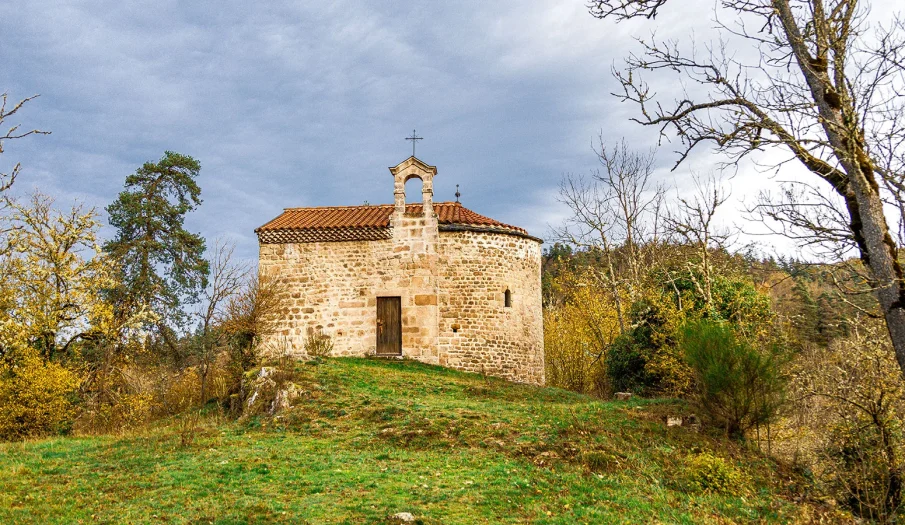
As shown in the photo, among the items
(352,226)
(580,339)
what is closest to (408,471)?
(352,226)

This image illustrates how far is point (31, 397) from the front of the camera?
48.9ft

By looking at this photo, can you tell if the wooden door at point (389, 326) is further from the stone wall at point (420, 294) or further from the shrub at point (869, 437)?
the shrub at point (869, 437)

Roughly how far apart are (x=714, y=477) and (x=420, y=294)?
499 inches

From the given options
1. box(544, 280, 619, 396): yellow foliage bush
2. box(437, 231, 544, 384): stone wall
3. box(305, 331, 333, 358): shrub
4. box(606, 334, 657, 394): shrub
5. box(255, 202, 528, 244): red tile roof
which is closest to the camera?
box(606, 334, 657, 394): shrub

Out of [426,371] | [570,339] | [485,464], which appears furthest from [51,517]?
[570,339]

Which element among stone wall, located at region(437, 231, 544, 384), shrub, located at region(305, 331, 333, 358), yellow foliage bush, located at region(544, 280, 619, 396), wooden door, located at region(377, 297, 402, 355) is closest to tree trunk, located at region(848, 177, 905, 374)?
stone wall, located at region(437, 231, 544, 384)

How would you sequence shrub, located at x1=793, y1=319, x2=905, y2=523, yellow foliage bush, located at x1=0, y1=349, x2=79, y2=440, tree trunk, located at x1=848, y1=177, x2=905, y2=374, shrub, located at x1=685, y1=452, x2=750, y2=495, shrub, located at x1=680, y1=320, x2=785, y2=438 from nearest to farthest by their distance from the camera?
tree trunk, located at x1=848, y1=177, x2=905, y2=374 → shrub, located at x1=793, y1=319, x2=905, y2=523 → shrub, located at x1=685, y1=452, x2=750, y2=495 → shrub, located at x1=680, y1=320, x2=785, y2=438 → yellow foliage bush, located at x1=0, y1=349, x2=79, y2=440

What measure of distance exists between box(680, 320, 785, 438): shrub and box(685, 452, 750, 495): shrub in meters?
1.84

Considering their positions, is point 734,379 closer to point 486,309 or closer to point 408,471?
point 408,471

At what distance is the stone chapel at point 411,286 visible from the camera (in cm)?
2056

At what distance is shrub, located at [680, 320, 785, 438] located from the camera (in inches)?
434

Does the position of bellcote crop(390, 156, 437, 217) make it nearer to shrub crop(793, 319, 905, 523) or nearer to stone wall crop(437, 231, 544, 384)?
stone wall crop(437, 231, 544, 384)

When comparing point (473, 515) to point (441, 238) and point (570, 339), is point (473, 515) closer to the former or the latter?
point (441, 238)

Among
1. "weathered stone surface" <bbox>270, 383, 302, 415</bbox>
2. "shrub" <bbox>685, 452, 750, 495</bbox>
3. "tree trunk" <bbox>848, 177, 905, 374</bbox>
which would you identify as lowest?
"shrub" <bbox>685, 452, 750, 495</bbox>
